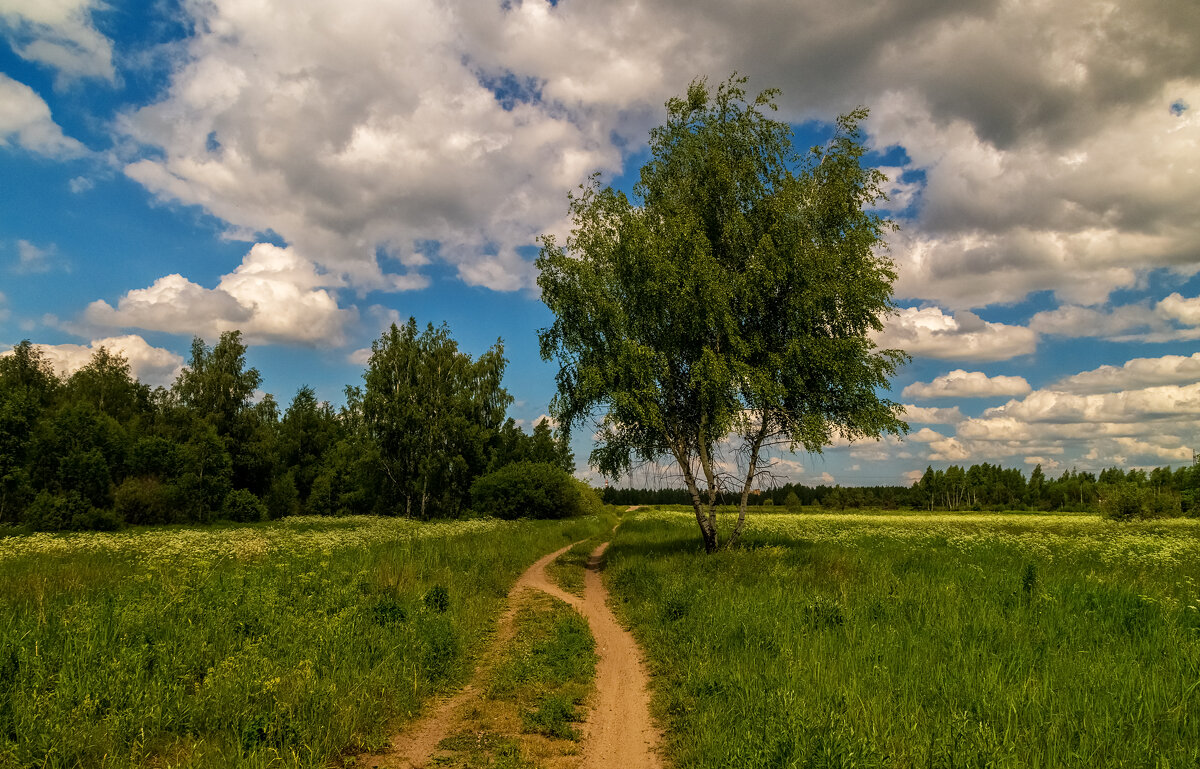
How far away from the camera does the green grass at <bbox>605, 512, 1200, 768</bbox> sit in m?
5.73

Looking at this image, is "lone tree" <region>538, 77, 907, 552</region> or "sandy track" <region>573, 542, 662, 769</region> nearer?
"sandy track" <region>573, 542, 662, 769</region>

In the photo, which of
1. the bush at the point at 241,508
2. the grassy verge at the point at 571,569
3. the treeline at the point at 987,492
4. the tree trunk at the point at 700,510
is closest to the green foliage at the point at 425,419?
Answer: the bush at the point at 241,508

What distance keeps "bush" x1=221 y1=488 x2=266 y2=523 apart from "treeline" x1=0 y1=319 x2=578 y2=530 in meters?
0.13

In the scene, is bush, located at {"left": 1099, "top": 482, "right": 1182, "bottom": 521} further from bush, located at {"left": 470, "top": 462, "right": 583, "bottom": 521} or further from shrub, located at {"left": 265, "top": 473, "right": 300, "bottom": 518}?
shrub, located at {"left": 265, "top": 473, "right": 300, "bottom": 518}

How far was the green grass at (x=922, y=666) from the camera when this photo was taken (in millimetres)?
5730

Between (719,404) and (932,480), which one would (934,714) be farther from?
(932,480)

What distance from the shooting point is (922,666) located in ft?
26.5

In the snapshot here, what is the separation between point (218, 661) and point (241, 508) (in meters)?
59.8

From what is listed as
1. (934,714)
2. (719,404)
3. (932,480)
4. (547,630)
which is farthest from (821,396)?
(932,480)

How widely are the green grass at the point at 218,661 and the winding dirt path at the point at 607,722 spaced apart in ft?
1.11

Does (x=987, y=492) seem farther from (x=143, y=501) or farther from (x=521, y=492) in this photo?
(x=143, y=501)

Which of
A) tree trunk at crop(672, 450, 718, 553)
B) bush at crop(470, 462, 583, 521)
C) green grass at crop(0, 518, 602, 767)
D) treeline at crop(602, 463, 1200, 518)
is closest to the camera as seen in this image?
green grass at crop(0, 518, 602, 767)

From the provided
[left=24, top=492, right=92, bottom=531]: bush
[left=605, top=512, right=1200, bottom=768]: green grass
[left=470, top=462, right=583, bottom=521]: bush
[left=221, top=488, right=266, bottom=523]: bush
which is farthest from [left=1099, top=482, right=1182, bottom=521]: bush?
[left=24, top=492, right=92, bottom=531]: bush

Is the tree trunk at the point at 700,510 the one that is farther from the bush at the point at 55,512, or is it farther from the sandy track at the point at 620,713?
the bush at the point at 55,512
